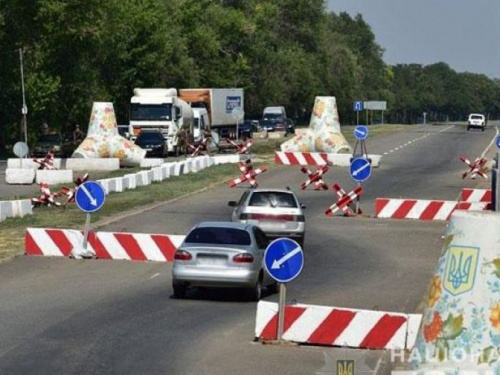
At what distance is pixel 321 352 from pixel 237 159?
146 ft

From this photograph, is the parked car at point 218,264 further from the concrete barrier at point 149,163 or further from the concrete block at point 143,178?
the concrete barrier at point 149,163

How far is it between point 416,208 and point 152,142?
29.4m

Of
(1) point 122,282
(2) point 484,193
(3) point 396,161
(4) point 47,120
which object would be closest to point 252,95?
(4) point 47,120

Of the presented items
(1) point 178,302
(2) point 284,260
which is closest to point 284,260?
(2) point 284,260

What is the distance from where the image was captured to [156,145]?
63.8 metres

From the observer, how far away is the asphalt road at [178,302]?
575 inches

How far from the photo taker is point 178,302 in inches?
776

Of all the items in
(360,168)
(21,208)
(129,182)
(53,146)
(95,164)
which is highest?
(360,168)

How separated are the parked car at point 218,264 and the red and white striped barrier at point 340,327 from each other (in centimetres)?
354

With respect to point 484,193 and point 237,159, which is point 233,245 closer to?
point 484,193

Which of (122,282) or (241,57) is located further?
(241,57)

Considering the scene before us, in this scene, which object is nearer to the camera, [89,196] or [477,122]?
[89,196]

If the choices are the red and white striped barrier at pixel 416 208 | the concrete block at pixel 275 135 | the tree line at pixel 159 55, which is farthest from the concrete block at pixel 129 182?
the concrete block at pixel 275 135

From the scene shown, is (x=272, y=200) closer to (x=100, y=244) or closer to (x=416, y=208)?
(x=100, y=244)
